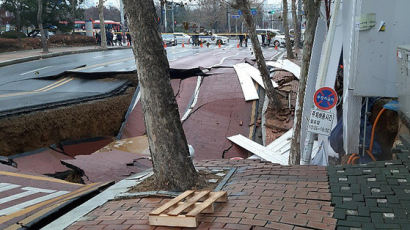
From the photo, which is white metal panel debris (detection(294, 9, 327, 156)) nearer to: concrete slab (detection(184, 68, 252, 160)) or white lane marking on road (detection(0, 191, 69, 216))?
concrete slab (detection(184, 68, 252, 160))

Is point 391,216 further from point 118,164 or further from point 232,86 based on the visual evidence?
point 232,86

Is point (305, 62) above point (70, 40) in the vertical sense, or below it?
below

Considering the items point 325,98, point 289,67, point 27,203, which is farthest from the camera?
point 289,67

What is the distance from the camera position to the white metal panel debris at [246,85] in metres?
14.2

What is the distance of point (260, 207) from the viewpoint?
181 inches

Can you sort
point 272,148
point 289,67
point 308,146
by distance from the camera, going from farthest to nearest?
point 289,67
point 272,148
point 308,146

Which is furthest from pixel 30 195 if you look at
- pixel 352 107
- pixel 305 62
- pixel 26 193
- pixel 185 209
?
pixel 305 62

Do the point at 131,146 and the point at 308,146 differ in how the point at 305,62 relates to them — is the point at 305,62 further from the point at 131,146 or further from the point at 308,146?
the point at 131,146

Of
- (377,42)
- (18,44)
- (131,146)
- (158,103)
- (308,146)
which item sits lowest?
→ (131,146)

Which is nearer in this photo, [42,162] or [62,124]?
[42,162]

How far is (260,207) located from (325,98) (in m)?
3.31

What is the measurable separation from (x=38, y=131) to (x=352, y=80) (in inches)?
333

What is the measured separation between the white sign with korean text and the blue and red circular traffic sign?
126 millimetres

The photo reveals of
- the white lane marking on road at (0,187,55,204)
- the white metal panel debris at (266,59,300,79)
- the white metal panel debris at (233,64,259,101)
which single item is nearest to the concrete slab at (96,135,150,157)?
the white metal panel debris at (233,64,259,101)
